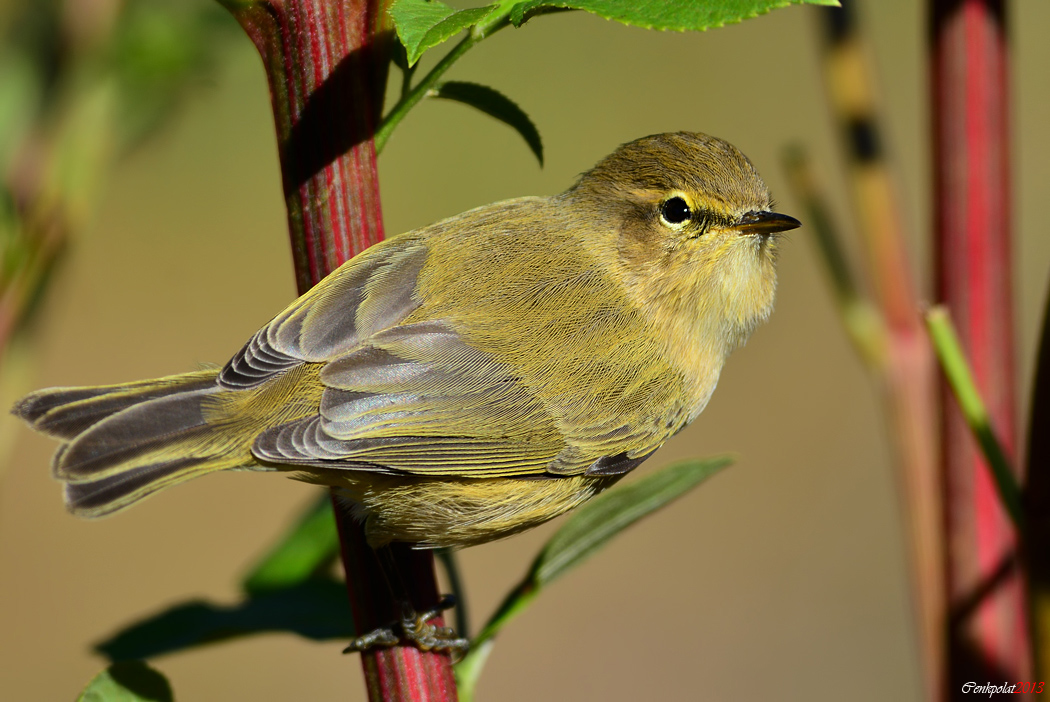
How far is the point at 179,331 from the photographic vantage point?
8.80 meters

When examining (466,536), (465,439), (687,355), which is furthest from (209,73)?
(687,355)

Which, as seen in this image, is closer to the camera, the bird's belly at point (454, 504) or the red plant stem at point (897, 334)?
the red plant stem at point (897, 334)

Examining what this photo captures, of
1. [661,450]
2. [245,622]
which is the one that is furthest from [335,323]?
[661,450]

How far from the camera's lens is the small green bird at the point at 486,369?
197 centimetres

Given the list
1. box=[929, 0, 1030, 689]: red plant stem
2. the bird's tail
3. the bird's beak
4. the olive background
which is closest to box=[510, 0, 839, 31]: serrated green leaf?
box=[929, 0, 1030, 689]: red plant stem

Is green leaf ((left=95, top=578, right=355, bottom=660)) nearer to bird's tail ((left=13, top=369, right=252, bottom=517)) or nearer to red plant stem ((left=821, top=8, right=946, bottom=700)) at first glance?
bird's tail ((left=13, top=369, right=252, bottom=517))

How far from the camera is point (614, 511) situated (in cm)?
175

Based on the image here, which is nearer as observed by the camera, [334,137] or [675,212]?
[334,137]

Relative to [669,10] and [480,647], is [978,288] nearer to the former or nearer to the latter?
[669,10]

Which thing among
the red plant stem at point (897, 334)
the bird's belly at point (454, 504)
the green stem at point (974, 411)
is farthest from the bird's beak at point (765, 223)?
the green stem at point (974, 411)

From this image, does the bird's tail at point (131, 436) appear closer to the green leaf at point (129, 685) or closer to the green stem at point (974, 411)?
the green leaf at point (129, 685)

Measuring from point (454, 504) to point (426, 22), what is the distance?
1.23 metres

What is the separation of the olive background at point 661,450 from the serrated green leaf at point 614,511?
10.9 ft

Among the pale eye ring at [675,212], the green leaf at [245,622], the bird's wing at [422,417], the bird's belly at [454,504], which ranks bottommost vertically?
the green leaf at [245,622]
